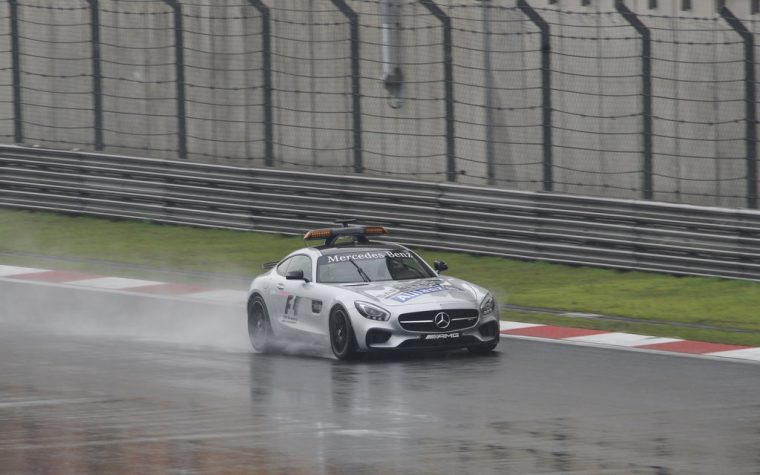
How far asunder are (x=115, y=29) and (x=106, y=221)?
11.2 feet

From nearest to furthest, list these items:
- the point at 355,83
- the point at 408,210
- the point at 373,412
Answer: the point at 373,412 < the point at 408,210 < the point at 355,83

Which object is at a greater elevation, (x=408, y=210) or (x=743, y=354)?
(x=408, y=210)

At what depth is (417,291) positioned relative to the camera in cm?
1577

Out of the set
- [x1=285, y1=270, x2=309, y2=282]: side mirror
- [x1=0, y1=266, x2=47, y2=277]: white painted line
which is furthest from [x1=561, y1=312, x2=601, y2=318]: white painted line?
[x1=0, y1=266, x2=47, y2=277]: white painted line

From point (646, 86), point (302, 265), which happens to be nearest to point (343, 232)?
point (302, 265)

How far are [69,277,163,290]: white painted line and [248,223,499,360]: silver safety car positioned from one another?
446 cm

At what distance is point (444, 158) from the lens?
2417 cm

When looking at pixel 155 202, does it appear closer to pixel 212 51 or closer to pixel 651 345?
pixel 212 51

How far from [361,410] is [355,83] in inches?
507

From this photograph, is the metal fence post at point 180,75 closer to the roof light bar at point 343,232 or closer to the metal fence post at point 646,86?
the metal fence post at point 646,86

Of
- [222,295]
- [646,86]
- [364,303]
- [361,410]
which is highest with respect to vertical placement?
[646,86]

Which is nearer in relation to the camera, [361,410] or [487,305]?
[361,410]

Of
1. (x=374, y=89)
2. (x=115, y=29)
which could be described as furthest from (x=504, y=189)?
(x=115, y=29)

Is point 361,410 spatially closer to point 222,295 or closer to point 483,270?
point 222,295
